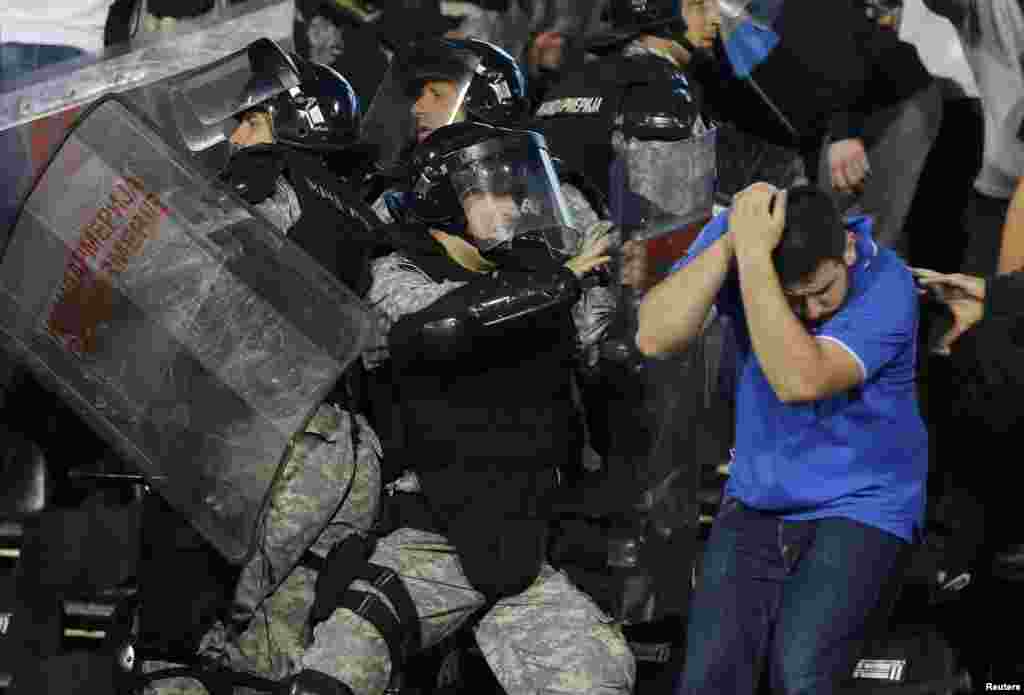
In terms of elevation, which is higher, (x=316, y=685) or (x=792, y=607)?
(x=792, y=607)

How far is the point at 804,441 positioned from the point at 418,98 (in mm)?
2135

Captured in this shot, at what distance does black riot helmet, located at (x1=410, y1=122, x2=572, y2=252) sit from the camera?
4820mm

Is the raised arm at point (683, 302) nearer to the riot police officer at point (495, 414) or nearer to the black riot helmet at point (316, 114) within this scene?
the riot police officer at point (495, 414)

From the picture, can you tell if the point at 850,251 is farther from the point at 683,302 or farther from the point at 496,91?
the point at 496,91

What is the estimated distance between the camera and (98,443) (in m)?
5.80

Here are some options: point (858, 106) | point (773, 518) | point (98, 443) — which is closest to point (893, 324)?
point (773, 518)

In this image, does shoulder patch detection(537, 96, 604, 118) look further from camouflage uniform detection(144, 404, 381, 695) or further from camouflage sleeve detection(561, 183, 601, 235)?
camouflage uniform detection(144, 404, 381, 695)

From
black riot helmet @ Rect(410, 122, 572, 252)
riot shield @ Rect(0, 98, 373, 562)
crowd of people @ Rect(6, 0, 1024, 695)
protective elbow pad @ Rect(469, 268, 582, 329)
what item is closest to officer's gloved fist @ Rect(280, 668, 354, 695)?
crowd of people @ Rect(6, 0, 1024, 695)

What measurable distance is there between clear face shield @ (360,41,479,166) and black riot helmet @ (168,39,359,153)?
1.03ft

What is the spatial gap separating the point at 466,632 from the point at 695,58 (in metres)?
2.58

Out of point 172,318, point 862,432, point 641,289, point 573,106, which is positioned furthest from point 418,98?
point 862,432

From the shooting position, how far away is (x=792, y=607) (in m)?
4.28

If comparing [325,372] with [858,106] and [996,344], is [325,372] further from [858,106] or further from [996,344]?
[858,106]

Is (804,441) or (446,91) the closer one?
(804,441)
